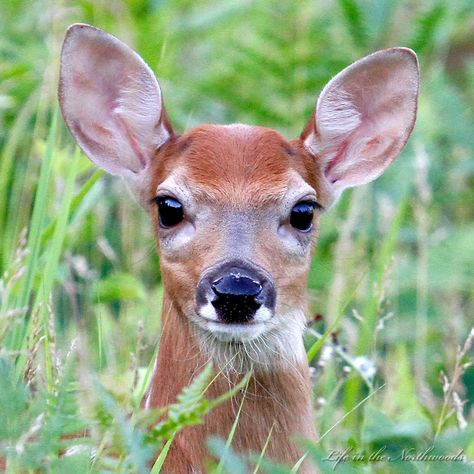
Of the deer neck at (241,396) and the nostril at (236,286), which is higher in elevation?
the nostril at (236,286)

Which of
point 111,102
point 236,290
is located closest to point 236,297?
point 236,290

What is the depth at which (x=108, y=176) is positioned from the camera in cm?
844

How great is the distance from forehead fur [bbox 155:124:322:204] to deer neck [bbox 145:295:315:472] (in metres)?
0.49

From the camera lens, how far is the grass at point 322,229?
5402 millimetres

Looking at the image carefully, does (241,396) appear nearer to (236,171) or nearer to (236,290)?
(236,290)

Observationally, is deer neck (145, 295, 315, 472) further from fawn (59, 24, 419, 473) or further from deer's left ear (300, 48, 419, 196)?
deer's left ear (300, 48, 419, 196)

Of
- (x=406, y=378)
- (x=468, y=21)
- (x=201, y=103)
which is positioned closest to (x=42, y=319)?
(x=406, y=378)

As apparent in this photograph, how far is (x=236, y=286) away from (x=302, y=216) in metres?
0.84

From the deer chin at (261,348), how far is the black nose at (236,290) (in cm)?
18

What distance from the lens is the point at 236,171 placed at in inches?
207

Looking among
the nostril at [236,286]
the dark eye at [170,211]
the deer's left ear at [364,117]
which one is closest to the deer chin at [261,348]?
the nostril at [236,286]

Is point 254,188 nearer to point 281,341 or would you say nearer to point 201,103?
point 281,341

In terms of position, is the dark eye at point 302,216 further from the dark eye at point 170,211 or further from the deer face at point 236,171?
the dark eye at point 170,211

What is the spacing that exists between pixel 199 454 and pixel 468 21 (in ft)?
23.0
